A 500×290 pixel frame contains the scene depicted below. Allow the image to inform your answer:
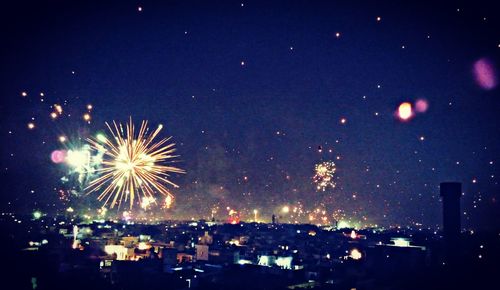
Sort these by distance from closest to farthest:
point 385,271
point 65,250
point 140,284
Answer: point 140,284 < point 65,250 < point 385,271

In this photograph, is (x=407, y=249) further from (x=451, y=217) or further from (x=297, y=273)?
(x=297, y=273)

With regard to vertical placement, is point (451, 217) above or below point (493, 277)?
above

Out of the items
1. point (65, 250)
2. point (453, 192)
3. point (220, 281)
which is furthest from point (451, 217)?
point (65, 250)

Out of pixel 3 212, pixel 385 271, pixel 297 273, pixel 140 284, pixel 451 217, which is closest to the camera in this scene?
pixel 140 284

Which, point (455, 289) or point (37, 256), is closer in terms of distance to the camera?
point (37, 256)

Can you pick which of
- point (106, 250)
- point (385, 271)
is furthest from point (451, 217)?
point (106, 250)

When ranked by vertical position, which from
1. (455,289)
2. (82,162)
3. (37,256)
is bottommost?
(455,289)

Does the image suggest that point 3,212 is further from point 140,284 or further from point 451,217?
point 451,217
